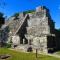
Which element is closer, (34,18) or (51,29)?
(51,29)

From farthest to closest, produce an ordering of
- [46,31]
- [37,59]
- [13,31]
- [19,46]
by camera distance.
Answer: [13,31] → [46,31] → [19,46] → [37,59]

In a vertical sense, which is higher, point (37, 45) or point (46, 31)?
point (46, 31)

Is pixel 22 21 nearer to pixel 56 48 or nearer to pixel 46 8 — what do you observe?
pixel 46 8

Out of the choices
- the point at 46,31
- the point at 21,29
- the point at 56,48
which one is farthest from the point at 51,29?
the point at 21,29

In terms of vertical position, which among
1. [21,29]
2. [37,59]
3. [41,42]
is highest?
[21,29]

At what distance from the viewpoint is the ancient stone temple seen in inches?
1606

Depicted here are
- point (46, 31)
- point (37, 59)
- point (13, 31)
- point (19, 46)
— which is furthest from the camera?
point (13, 31)

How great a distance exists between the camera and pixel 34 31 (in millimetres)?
45062

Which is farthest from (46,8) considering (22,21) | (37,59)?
(37,59)

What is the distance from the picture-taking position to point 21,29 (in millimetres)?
45750

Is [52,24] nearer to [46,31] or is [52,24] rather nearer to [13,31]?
[46,31]

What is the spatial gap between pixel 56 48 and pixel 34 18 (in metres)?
8.63

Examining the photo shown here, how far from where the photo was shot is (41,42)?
1639 inches

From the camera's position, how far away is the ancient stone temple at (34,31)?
1606 inches
